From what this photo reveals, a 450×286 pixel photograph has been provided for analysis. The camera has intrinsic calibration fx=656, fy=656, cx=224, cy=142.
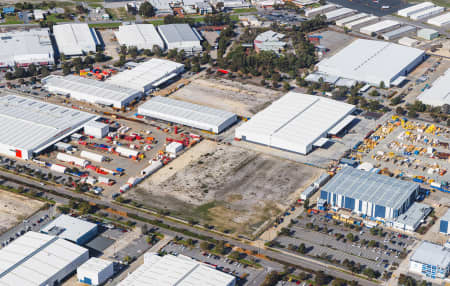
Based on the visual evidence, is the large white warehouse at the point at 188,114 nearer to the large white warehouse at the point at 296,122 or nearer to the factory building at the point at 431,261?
the large white warehouse at the point at 296,122

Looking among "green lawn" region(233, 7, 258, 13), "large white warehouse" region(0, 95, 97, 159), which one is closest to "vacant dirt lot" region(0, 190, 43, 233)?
"large white warehouse" region(0, 95, 97, 159)

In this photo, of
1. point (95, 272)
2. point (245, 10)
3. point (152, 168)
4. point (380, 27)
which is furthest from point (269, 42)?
point (95, 272)

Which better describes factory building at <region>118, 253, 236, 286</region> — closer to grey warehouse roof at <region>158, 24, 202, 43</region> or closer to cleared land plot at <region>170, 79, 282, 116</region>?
cleared land plot at <region>170, 79, 282, 116</region>

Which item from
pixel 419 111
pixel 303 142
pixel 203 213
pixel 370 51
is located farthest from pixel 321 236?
pixel 370 51

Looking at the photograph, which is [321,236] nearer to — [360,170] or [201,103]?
[360,170]

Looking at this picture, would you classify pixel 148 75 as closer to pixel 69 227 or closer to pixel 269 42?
pixel 269 42

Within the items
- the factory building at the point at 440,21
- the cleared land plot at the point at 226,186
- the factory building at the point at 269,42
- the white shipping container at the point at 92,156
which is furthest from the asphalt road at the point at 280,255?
the factory building at the point at 440,21
